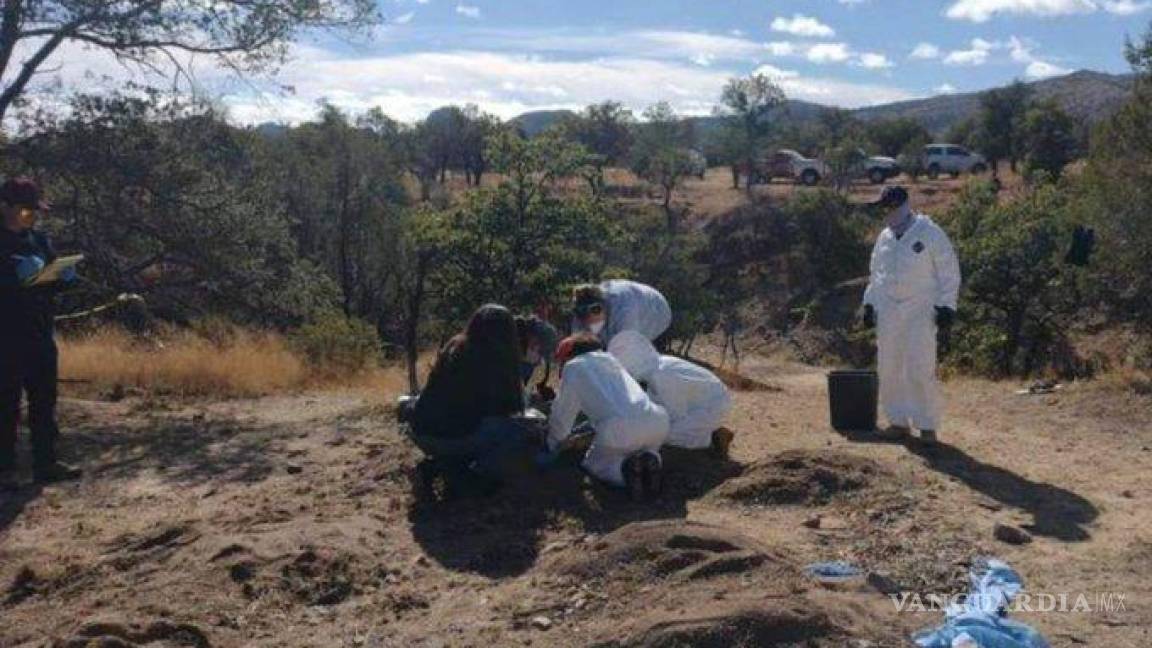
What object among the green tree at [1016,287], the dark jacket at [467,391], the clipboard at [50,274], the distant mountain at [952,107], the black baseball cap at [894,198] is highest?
the distant mountain at [952,107]

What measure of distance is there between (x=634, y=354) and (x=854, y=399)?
7.14ft

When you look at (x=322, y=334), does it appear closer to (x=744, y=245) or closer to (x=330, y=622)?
Result: (x=330, y=622)

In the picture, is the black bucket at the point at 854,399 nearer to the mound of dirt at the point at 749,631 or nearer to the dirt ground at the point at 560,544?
the dirt ground at the point at 560,544

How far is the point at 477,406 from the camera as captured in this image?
6.52 metres

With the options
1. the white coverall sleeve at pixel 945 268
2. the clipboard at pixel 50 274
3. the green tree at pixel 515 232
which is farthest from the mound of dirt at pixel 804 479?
the green tree at pixel 515 232

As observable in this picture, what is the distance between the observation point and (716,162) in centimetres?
6234

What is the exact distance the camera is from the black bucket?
334 inches

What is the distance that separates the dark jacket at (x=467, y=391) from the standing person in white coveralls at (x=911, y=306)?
9.40 ft

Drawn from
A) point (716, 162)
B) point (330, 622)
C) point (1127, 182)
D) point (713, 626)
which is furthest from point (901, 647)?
point (716, 162)

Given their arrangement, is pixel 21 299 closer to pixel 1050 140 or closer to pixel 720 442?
pixel 720 442

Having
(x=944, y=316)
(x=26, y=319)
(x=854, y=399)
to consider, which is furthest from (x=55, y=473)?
(x=944, y=316)

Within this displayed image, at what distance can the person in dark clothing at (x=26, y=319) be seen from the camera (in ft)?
23.4

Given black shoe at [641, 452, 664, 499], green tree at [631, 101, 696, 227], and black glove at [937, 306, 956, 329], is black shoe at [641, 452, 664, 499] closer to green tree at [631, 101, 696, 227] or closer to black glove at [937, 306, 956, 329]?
black glove at [937, 306, 956, 329]

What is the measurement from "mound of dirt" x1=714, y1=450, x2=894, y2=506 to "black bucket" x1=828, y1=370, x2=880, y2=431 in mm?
1784
